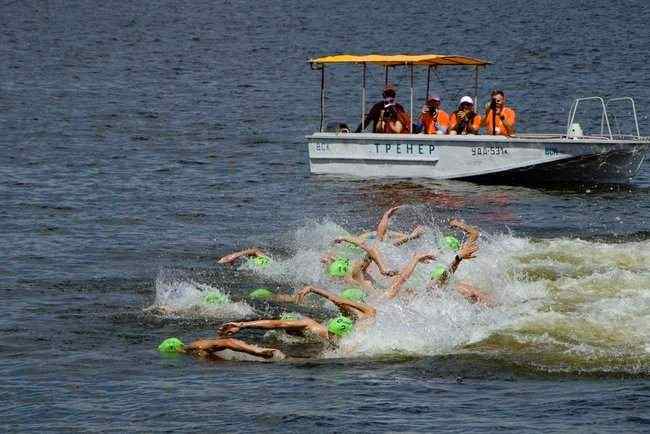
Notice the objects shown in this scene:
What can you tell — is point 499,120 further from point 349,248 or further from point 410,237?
point 410,237

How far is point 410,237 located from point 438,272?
1.44 m

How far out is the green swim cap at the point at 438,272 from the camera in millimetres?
18317

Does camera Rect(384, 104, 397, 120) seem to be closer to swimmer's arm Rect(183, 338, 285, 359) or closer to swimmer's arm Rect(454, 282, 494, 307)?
swimmer's arm Rect(454, 282, 494, 307)

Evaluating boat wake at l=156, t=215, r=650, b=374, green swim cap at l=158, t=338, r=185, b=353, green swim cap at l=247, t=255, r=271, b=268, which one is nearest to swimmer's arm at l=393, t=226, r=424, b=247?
boat wake at l=156, t=215, r=650, b=374

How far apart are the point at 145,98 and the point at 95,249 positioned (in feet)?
79.1

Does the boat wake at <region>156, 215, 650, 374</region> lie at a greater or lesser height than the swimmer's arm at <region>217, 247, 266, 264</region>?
lesser

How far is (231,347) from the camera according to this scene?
16422 mm

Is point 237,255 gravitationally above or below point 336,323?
above

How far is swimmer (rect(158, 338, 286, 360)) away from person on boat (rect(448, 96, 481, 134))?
13342 millimetres

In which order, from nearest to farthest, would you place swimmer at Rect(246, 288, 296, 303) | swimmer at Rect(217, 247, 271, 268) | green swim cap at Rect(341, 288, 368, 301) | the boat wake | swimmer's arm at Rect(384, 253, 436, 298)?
1. the boat wake
2. swimmer's arm at Rect(384, 253, 436, 298)
3. green swim cap at Rect(341, 288, 368, 301)
4. swimmer at Rect(246, 288, 296, 303)
5. swimmer at Rect(217, 247, 271, 268)

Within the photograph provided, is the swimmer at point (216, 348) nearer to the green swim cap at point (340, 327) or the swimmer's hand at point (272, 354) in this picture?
the swimmer's hand at point (272, 354)

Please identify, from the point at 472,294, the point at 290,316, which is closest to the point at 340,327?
the point at 290,316

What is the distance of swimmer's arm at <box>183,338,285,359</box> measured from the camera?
53.9 ft

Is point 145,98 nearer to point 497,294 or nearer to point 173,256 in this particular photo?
point 173,256
